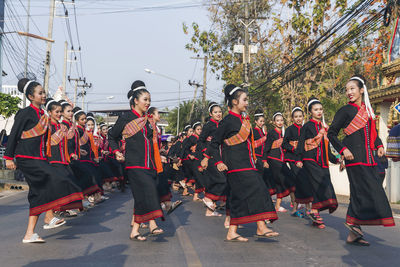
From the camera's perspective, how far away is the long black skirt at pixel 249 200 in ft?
23.1

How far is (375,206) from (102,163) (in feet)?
31.9

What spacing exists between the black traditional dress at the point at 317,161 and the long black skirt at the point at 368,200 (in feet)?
5.78

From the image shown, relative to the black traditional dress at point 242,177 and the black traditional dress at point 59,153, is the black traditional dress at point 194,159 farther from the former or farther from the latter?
the black traditional dress at point 242,177

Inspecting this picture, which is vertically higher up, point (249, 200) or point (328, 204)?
point (249, 200)

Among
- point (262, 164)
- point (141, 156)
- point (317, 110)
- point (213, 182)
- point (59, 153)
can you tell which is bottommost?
point (213, 182)

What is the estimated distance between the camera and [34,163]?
24.5 feet

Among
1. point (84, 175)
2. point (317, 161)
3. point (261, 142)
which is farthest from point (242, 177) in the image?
point (84, 175)

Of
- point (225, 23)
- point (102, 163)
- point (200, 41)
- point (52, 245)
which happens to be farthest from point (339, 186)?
point (225, 23)

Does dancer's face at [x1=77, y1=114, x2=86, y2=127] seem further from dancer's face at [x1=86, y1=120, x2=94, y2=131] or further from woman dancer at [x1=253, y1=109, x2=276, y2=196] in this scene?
woman dancer at [x1=253, y1=109, x2=276, y2=196]

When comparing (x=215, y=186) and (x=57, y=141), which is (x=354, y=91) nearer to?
(x=215, y=186)

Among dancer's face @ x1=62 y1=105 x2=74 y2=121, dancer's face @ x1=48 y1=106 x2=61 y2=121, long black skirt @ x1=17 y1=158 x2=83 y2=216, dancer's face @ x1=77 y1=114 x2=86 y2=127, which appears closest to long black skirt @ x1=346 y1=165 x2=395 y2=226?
long black skirt @ x1=17 y1=158 x2=83 y2=216

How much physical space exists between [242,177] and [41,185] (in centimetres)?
281

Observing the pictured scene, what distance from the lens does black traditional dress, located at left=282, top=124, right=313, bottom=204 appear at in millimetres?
9359

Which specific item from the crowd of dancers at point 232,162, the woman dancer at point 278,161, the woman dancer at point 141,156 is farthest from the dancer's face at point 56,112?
the woman dancer at point 278,161
